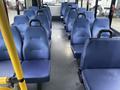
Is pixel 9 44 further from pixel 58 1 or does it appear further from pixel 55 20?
pixel 58 1

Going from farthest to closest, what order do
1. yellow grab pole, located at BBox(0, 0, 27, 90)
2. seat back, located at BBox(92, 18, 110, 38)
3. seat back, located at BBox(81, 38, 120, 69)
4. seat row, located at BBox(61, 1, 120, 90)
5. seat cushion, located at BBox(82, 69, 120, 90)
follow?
1. seat back, located at BBox(92, 18, 110, 38)
2. seat back, located at BBox(81, 38, 120, 69)
3. seat row, located at BBox(61, 1, 120, 90)
4. seat cushion, located at BBox(82, 69, 120, 90)
5. yellow grab pole, located at BBox(0, 0, 27, 90)

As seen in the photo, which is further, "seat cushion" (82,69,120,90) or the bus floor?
the bus floor

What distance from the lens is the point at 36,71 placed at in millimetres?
2277

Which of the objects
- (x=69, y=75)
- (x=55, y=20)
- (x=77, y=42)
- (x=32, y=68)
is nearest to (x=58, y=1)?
(x=55, y=20)

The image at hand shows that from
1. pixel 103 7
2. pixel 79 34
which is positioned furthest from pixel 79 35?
pixel 103 7

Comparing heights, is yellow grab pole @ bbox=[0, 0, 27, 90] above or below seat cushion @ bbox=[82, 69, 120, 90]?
above

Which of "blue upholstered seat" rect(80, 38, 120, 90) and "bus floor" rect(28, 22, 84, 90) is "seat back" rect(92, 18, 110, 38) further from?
"blue upholstered seat" rect(80, 38, 120, 90)

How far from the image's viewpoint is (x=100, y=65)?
2.33m

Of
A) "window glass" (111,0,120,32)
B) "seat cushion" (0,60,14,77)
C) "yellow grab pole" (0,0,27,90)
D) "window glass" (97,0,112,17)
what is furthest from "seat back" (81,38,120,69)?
"window glass" (97,0,112,17)

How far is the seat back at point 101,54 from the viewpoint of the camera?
7.21ft

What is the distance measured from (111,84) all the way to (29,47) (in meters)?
1.36

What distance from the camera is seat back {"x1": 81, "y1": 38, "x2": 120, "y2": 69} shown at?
220 centimetres

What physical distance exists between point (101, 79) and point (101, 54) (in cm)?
36

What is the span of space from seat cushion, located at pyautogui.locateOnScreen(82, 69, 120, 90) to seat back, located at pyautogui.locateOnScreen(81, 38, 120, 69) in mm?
81
